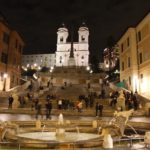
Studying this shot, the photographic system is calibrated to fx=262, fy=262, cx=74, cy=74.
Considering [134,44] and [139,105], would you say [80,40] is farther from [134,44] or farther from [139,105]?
[139,105]

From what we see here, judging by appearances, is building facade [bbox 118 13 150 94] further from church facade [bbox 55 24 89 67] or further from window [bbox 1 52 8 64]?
Result: church facade [bbox 55 24 89 67]

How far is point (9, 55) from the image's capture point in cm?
5056

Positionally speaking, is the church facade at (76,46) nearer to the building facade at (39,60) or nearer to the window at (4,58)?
the building facade at (39,60)

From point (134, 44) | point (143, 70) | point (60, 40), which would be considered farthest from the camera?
point (60, 40)

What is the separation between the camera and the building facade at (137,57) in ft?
126

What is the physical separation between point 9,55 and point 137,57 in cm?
2411

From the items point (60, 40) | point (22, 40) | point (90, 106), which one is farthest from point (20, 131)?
point (60, 40)

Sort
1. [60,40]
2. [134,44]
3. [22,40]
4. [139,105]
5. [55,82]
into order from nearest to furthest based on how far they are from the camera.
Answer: [139,105]
[134,44]
[22,40]
[55,82]
[60,40]

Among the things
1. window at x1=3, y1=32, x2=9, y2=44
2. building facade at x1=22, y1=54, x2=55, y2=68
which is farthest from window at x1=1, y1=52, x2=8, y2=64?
building facade at x1=22, y1=54, x2=55, y2=68

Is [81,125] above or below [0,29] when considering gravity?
below

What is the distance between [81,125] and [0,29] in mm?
32930

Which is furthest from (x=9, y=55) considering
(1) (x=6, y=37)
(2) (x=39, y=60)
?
(2) (x=39, y=60)

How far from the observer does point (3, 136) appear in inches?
460

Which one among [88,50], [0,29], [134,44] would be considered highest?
[88,50]
